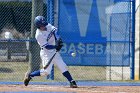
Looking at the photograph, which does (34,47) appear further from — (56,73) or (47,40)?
(47,40)

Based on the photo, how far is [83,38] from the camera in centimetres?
1662

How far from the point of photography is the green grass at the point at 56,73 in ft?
54.2

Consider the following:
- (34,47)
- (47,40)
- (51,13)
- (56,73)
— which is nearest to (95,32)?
(51,13)

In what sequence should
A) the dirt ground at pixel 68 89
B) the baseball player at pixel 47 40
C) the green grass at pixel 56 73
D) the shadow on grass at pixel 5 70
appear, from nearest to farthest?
the dirt ground at pixel 68 89, the baseball player at pixel 47 40, the green grass at pixel 56 73, the shadow on grass at pixel 5 70

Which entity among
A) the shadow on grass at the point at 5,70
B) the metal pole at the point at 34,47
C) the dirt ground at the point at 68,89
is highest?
the metal pole at the point at 34,47

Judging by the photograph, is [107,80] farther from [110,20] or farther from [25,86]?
[25,86]

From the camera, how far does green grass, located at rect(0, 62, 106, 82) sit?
→ 16.5 metres

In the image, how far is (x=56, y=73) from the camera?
58.4 ft

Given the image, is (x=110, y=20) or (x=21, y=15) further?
(x=21, y=15)

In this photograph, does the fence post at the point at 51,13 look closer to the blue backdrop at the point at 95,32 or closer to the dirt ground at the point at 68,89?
the blue backdrop at the point at 95,32

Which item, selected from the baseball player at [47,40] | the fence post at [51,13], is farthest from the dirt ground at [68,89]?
the fence post at [51,13]

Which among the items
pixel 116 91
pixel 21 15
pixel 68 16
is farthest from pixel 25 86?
pixel 21 15

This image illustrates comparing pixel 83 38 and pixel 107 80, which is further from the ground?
pixel 83 38

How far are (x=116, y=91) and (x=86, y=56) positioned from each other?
4026mm
